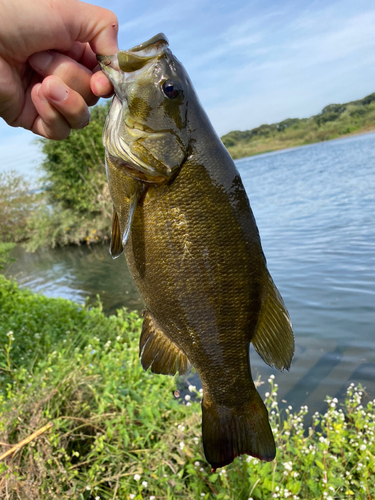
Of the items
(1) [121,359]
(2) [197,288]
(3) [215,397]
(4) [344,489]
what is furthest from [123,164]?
(1) [121,359]

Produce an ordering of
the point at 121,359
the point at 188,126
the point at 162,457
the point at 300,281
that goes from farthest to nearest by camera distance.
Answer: the point at 300,281, the point at 121,359, the point at 162,457, the point at 188,126

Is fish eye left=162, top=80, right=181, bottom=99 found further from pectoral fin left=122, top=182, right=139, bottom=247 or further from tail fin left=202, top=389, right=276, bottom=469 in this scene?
tail fin left=202, top=389, right=276, bottom=469

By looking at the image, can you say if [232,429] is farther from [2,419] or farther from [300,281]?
[300,281]

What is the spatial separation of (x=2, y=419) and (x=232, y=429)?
2.44 meters

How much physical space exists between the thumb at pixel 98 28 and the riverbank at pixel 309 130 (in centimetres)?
6031

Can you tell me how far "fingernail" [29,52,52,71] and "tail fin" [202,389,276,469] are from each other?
1.93 m

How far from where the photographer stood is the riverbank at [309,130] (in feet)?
211

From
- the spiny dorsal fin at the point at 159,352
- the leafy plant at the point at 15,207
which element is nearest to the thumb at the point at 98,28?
the spiny dorsal fin at the point at 159,352

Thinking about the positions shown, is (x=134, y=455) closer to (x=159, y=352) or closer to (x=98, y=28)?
(x=159, y=352)

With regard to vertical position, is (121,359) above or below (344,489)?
above

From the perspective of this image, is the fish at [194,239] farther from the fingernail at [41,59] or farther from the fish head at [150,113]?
the fingernail at [41,59]

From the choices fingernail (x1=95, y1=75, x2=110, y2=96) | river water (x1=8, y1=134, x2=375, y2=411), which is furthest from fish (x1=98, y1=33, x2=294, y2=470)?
Answer: river water (x1=8, y1=134, x2=375, y2=411)

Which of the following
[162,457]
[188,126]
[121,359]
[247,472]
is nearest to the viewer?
[188,126]

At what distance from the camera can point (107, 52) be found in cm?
187
